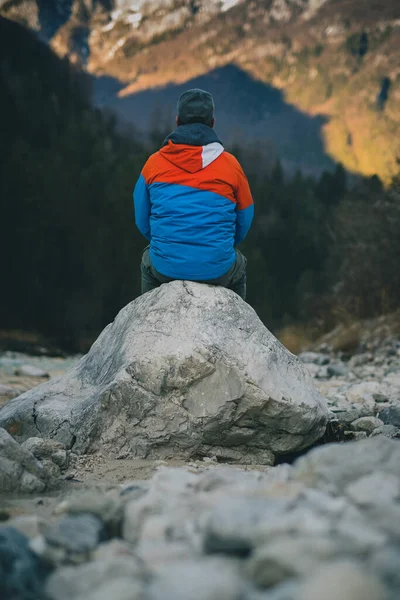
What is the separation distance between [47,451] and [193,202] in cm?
186

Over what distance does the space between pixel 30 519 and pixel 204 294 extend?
223cm

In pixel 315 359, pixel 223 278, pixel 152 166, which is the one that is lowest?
pixel 315 359

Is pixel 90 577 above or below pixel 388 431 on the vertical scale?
above

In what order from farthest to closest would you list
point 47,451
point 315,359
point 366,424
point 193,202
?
point 315,359 < point 366,424 < point 193,202 < point 47,451

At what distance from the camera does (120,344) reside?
14.5 ft

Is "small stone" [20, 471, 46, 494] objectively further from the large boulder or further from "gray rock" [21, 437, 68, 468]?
the large boulder

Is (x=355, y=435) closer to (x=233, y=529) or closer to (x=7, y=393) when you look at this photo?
(x=233, y=529)

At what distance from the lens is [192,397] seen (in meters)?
4.09

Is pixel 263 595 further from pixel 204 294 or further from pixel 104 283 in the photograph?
pixel 104 283

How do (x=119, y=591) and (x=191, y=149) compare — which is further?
(x=191, y=149)

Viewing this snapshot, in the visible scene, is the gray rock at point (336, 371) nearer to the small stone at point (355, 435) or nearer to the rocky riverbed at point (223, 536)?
the small stone at point (355, 435)

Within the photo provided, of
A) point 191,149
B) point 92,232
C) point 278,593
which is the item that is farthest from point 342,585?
point 92,232

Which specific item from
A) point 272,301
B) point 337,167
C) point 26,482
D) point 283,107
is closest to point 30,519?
point 26,482

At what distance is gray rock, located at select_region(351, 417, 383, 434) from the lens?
4.89m
